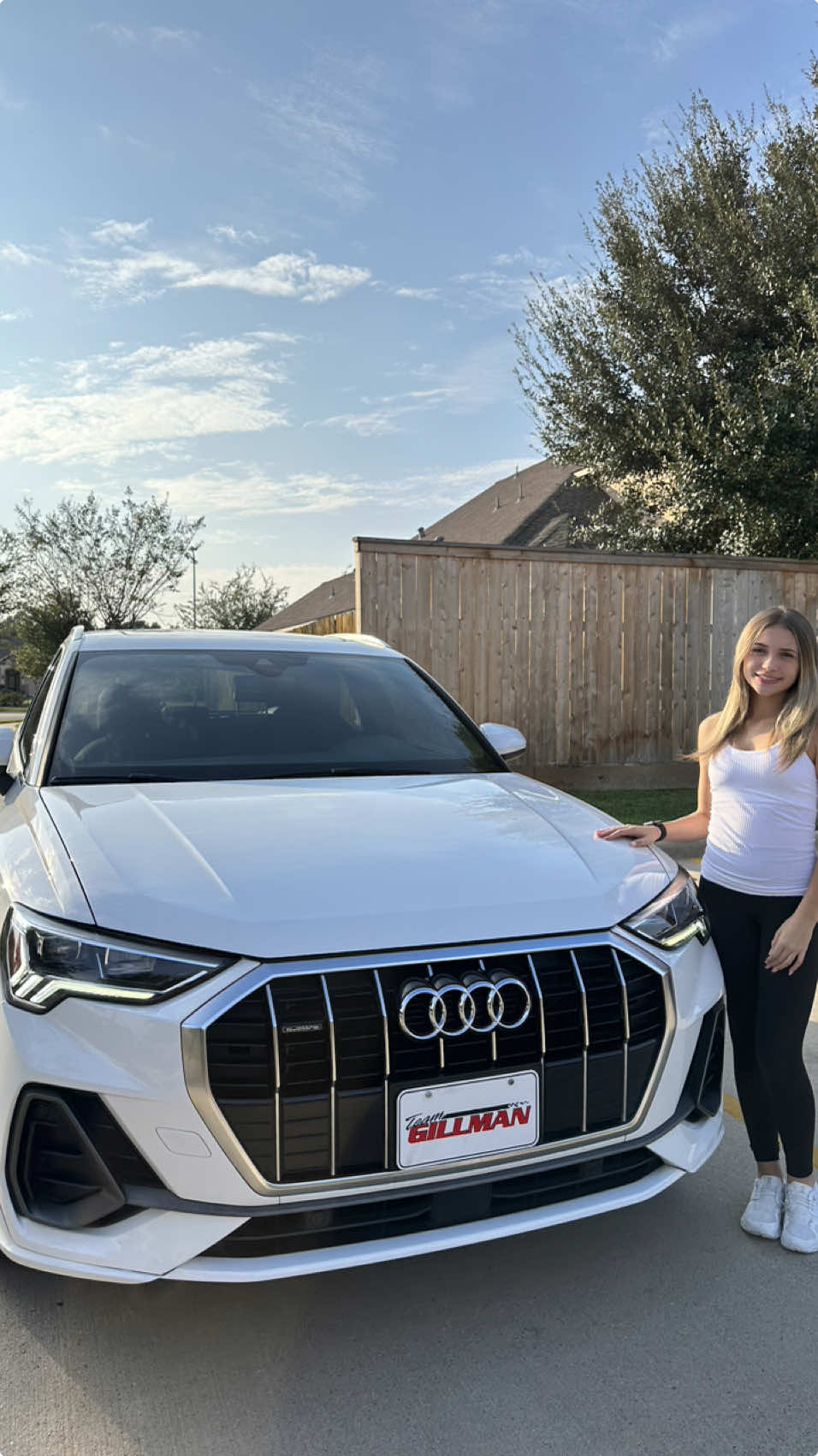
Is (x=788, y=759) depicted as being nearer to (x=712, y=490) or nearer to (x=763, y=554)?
(x=712, y=490)

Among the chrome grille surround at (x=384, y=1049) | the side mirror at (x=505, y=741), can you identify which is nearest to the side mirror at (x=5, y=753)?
the side mirror at (x=505, y=741)

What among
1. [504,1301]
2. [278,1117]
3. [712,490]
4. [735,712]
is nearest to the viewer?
[278,1117]

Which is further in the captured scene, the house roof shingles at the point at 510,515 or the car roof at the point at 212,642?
the house roof shingles at the point at 510,515

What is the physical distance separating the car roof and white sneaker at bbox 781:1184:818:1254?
2.49m

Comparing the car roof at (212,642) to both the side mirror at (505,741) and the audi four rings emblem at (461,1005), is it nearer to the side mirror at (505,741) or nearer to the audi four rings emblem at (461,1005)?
the side mirror at (505,741)

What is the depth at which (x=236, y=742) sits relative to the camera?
3264 mm

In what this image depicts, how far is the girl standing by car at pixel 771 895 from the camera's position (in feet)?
8.57

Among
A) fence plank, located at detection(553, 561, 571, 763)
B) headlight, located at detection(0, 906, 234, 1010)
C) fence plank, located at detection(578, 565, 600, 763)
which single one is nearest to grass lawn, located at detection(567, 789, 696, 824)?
fence plank, located at detection(578, 565, 600, 763)

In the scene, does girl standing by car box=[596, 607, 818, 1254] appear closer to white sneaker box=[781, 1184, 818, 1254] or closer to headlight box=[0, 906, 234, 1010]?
white sneaker box=[781, 1184, 818, 1254]

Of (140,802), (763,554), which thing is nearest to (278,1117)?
(140,802)

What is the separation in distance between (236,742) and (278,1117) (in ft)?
5.22

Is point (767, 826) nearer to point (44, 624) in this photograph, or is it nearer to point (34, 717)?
point (34, 717)

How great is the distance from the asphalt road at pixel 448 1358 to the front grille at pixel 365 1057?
1.60 ft

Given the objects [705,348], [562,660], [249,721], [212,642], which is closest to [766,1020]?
[249,721]
